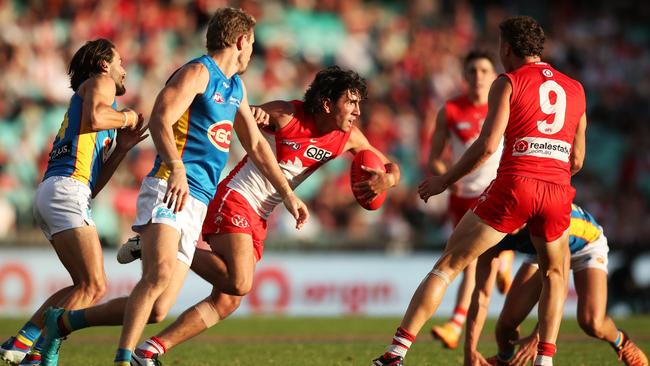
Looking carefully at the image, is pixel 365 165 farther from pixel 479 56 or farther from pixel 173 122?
pixel 479 56

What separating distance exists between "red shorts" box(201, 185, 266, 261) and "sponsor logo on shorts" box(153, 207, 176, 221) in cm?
109

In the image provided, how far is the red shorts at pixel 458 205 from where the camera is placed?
10327 millimetres

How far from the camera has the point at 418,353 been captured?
32.2 ft

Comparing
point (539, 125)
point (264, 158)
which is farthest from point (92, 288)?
point (539, 125)

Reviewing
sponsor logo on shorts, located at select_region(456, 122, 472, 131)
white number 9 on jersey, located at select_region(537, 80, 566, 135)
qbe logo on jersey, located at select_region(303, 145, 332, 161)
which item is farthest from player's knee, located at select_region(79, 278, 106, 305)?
sponsor logo on shorts, located at select_region(456, 122, 472, 131)

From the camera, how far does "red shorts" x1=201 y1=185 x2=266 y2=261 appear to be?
7703 millimetres

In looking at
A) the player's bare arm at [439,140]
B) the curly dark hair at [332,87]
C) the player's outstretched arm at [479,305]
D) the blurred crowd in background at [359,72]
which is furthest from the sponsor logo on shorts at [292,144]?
the blurred crowd in background at [359,72]

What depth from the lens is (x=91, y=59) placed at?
7.57m

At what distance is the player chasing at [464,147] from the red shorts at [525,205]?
9.91 ft

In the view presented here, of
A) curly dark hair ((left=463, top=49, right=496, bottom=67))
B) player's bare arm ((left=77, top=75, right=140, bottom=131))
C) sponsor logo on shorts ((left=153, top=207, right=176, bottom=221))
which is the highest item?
curly dark hair ((left=463, top=49, right=496, bottom=67))

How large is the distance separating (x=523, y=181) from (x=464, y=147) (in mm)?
3609

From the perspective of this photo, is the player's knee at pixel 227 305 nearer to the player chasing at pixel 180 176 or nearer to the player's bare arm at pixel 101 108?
the player chasing at pixel 180 176

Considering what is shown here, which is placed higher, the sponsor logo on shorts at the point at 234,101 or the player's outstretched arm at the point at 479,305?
the sponsor logo on shorts at the point at 234,101

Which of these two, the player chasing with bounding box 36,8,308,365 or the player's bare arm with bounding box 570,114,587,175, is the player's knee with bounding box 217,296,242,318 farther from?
the player's bare arm with bounding box 570,114,587,175
